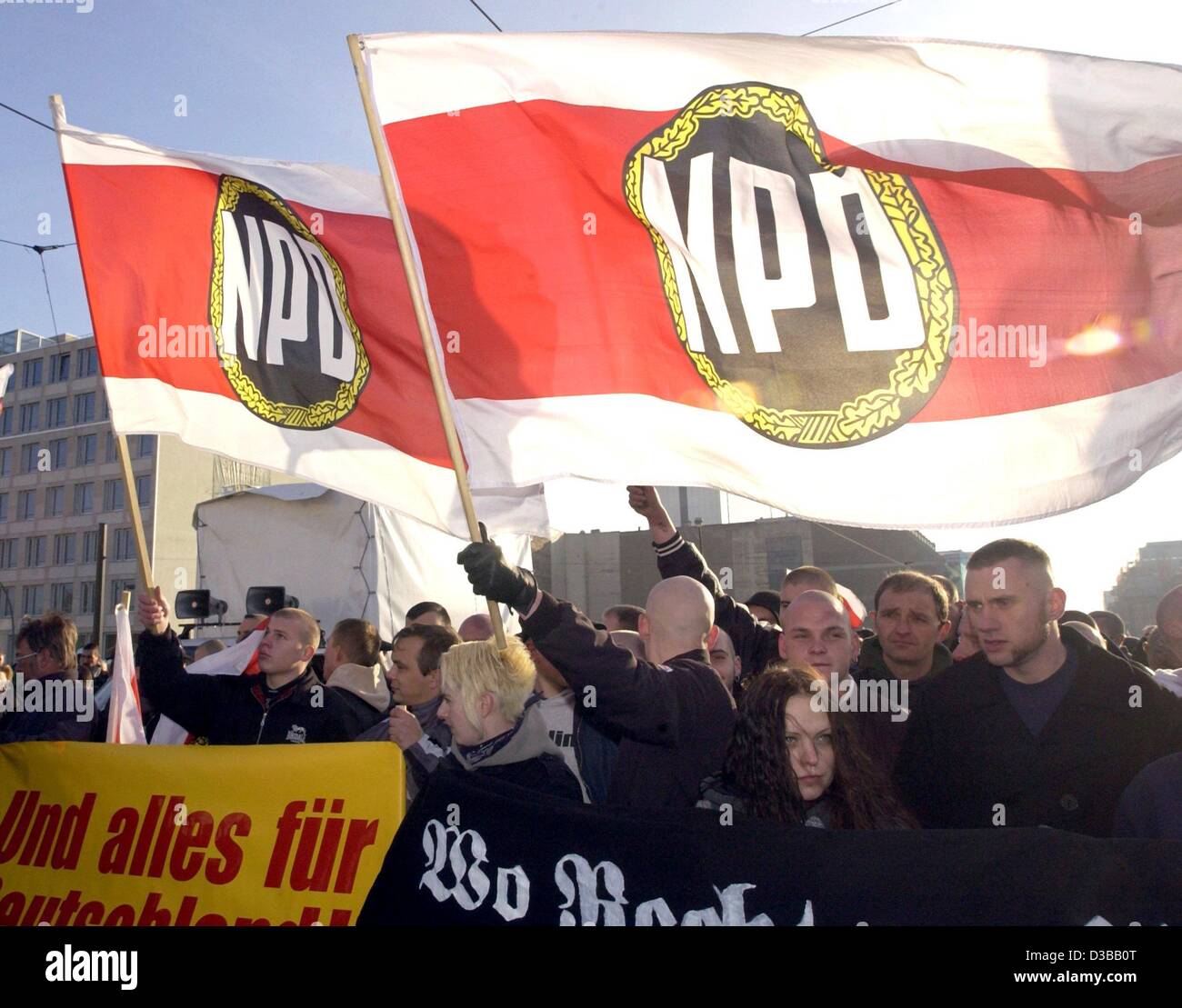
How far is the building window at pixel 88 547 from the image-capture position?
223 ft

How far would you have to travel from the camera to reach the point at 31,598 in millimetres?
69375

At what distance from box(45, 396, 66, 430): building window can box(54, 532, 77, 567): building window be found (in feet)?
25.3

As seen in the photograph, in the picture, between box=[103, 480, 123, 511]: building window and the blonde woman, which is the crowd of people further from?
box=[103, 480, 123, 511]: building window

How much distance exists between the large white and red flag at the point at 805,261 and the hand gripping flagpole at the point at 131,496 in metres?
1.45

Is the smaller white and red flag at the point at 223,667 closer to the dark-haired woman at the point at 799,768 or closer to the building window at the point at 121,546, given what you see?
the dark-haired woman at the point at 799,768

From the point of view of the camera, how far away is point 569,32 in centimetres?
404

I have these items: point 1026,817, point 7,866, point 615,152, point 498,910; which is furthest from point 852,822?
point 7,866

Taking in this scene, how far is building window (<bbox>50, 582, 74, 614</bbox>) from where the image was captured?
67.2m

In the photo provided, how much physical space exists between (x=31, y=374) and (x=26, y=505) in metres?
9.21

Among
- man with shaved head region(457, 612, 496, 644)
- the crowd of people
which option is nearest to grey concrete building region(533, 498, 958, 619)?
man with shaved head region(457, 612, 496, 644)

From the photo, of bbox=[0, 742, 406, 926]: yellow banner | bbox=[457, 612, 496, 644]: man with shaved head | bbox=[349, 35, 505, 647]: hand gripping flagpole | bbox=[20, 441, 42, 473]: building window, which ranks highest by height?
bbox=[20, 441, 42, 473]: building window

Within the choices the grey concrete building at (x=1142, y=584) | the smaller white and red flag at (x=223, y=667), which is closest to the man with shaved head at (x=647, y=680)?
the smaller white and red flag at (x=223, y=667)

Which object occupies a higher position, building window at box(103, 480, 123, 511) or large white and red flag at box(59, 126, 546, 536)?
large white and red flag at box(59, 126, 546, 536)
